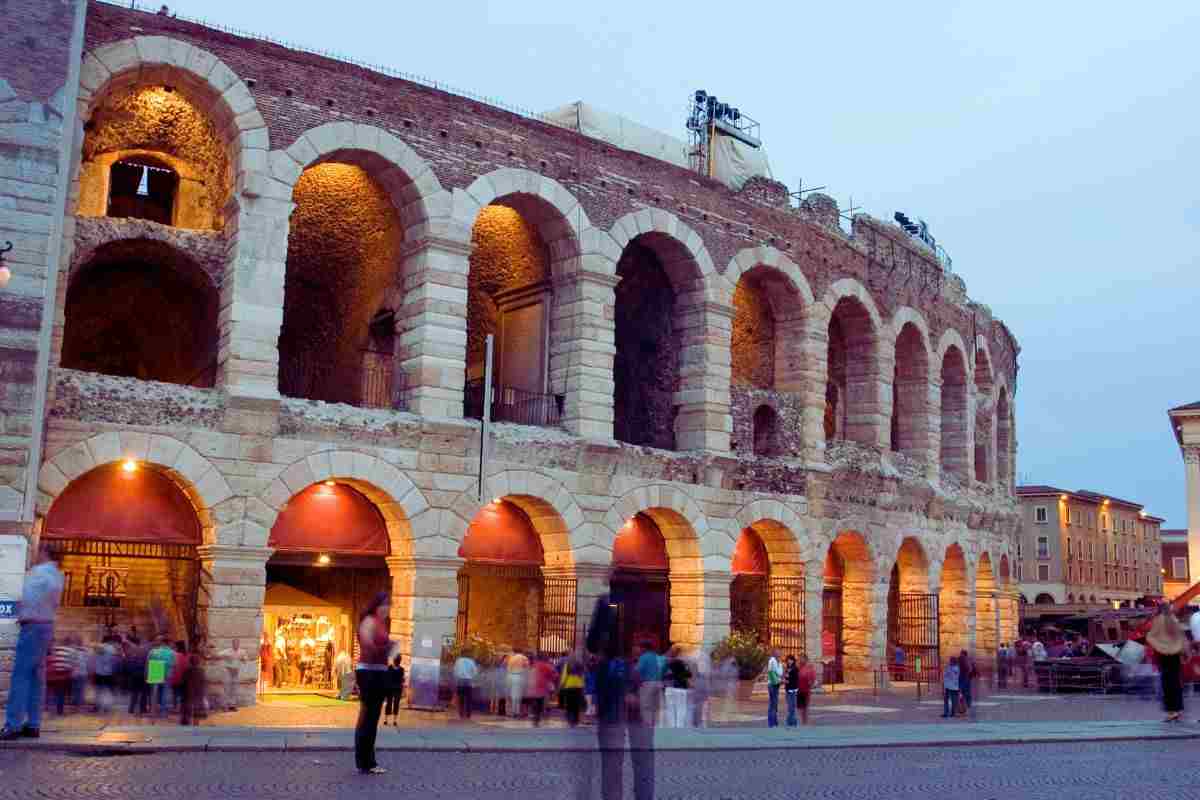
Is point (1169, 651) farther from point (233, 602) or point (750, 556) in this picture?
point (233, 602)

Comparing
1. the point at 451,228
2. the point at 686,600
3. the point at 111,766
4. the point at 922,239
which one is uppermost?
the point at 922,239

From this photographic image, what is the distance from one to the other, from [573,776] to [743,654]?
14.2 metres

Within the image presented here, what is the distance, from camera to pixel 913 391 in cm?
3394

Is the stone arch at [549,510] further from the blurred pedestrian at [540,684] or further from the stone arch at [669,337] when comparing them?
the stone arch at [669,337]

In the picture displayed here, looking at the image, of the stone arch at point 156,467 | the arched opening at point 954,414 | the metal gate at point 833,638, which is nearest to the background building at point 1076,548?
the arched opening at point 954,414

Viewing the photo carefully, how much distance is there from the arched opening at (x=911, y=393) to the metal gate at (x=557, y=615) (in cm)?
1341

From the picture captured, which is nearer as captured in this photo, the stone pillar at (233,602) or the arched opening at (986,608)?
the stone pillar at (233,602)

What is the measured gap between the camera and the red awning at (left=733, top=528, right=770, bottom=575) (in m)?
28.2

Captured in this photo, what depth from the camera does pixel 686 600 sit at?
26.0m

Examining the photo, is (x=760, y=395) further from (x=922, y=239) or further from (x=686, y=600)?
(x=922, y=239)

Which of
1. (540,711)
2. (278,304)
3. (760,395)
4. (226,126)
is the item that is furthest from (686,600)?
(226,126)

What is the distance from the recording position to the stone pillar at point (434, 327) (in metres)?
21.8

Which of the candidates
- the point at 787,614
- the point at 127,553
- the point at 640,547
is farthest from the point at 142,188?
the point at 787,614

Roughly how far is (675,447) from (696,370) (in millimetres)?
1706
